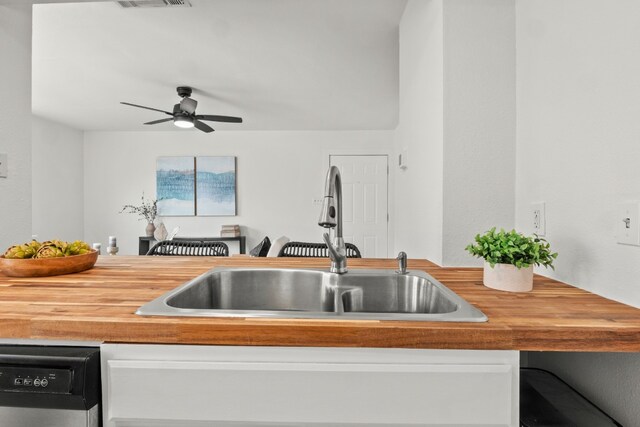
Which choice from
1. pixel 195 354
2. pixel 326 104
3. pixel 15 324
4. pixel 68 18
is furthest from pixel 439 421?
pixel 326 104

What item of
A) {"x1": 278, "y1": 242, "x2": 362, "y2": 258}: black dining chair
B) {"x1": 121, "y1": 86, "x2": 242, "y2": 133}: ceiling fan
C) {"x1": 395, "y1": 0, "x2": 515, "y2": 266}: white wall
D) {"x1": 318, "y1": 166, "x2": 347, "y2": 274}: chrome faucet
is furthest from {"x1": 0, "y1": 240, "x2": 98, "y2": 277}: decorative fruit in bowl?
{"x1": 121, "y1": 86, "x2": 242, "y2": 133}: ceiling fan

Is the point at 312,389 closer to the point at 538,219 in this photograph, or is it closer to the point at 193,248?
the point at 538,219

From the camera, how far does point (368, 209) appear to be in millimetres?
5324

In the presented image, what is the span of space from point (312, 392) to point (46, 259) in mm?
1054

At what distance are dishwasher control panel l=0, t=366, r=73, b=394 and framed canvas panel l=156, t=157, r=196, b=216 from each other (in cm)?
497

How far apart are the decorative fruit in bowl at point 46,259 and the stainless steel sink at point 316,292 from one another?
485mm

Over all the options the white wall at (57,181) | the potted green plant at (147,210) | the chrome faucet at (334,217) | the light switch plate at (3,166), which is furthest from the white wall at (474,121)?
the white wall at (57,181)

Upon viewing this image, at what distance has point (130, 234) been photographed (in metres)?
5.56

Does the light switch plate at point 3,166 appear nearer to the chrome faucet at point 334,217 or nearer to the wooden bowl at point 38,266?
the wooden bowl at point 38,266

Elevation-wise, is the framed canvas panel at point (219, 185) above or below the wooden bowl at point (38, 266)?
above

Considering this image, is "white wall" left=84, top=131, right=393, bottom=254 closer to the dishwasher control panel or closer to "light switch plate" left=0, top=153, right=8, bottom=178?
"light switch plate" left=0, top=153, right=8, bottom=178

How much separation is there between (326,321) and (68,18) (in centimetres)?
289

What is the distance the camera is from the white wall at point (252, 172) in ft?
17.7

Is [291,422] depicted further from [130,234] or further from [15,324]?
[130,234]
